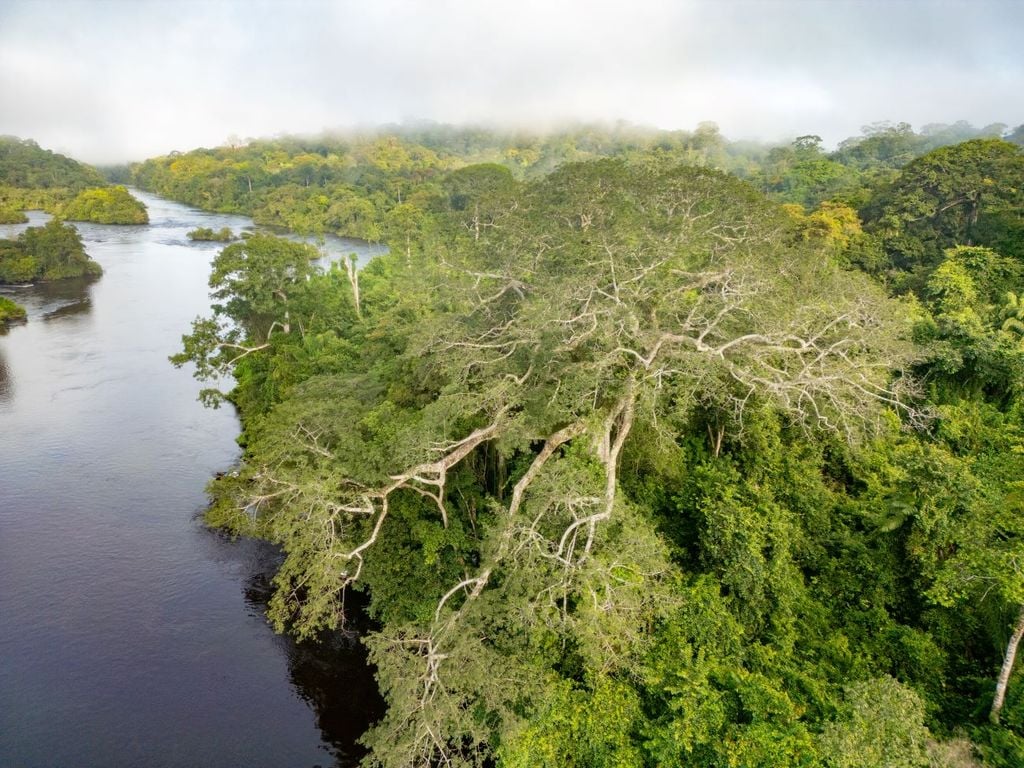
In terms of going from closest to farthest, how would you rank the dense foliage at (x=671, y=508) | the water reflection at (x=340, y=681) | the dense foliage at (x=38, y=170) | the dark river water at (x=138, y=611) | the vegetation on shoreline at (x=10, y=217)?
the dense foliage at (x=671, y=508) < the dark river water at (x=138, y=611) < the water reflection at (x=340, y=681) < the vegetation on shoreline at (x=10, y=217) < the dense foliage at (x=38, y=170)

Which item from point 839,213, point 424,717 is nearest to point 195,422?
point 424,717

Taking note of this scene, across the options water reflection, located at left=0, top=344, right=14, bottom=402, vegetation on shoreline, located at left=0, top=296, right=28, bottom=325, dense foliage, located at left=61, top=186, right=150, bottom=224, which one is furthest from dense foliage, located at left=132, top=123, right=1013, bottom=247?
water reflection, located at left=0, top=344, right=14, bottom=402

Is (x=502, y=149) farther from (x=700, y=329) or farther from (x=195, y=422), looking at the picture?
(x=700, y=329)

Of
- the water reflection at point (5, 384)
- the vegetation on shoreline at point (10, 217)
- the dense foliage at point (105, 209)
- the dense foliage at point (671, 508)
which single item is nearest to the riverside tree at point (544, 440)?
the dense foliage at point (671, 508)

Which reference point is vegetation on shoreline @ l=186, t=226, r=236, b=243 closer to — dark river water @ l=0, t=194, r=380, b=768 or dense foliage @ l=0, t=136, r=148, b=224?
dense foliage @ l=0, t=136, r=148, b=224

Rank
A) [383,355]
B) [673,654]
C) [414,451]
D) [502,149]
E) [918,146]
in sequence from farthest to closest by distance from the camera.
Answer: [502,149]
[918,146]
[383,355]
[414,451]
[673,654]

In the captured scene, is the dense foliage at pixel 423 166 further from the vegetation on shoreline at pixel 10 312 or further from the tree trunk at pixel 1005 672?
the tree trunk at pixel 1005 672
